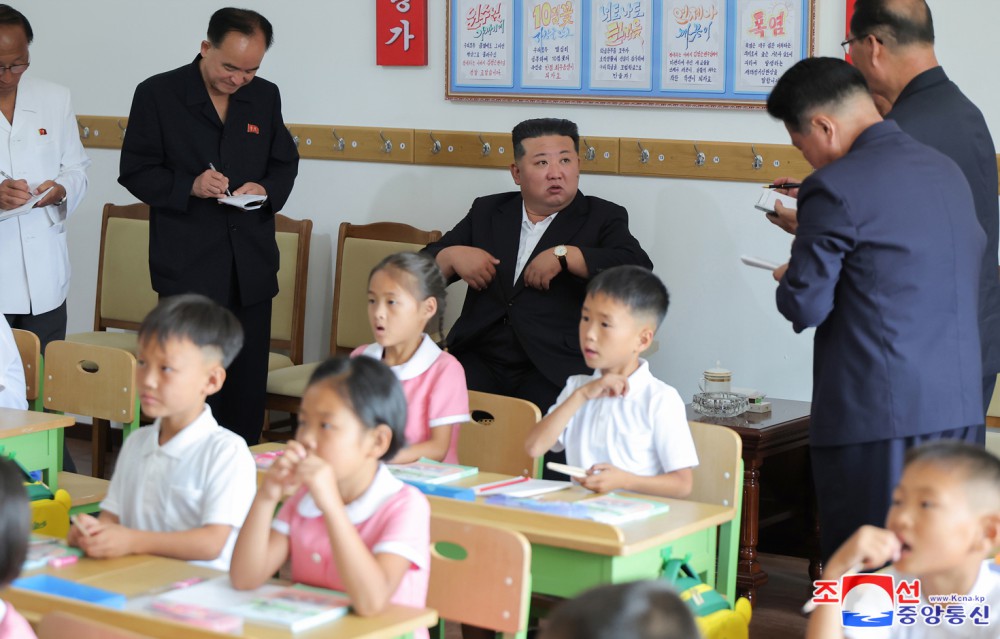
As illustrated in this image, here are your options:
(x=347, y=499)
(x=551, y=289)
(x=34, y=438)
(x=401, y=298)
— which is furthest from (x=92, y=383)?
(x=347, y=499)

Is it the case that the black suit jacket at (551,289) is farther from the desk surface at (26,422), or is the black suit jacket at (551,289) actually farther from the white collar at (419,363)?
the desk surface at (26,422)

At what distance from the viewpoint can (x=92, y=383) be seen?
366 centimetres

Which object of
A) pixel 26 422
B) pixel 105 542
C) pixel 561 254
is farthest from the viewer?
pixel 561 254

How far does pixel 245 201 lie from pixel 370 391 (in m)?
2.32

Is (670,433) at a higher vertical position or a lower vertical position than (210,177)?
lower

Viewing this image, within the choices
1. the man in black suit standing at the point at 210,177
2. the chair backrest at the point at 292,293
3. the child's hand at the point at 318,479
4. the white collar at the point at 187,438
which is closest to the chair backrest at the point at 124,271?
the chair backrest at the point at 292,293

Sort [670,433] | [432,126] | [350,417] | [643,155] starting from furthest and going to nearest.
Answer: [432,126] → [643,155] → [670,433] → [350,417]

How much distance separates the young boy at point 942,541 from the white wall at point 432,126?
2.36 metres

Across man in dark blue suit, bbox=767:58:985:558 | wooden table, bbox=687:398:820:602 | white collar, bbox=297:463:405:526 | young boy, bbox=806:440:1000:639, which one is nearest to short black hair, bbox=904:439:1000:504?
young boy, bbox=806:440:1000:639

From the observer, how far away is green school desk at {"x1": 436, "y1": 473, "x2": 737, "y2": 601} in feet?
7.73

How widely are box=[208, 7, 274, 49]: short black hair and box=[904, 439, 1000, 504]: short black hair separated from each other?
290 centimetres

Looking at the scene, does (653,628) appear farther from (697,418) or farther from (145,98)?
(145,98)

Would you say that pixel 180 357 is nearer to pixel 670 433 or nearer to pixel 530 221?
pixel 670 433

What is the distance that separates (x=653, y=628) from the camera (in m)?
1.08
